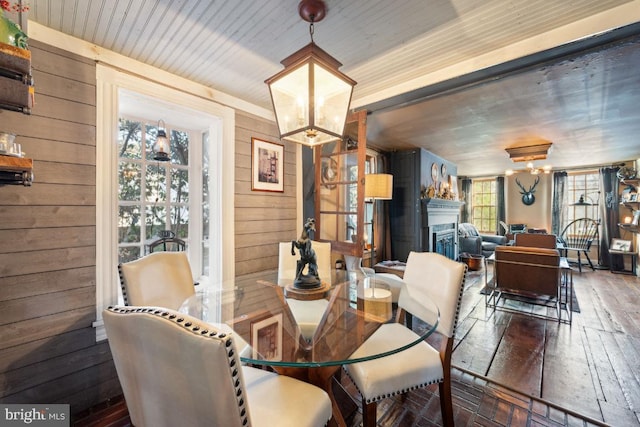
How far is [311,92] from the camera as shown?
1291mm

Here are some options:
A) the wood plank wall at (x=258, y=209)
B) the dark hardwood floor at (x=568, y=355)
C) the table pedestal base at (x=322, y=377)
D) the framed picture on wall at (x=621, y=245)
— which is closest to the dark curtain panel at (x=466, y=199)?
the framed picture on wall at (x=621, y=245)

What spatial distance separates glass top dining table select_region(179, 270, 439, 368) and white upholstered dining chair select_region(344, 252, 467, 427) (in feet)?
0.26

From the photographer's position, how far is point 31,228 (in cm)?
150

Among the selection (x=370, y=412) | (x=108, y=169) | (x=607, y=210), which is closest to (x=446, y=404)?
(x=370, y=412)

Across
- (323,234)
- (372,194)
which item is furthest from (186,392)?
(372,194)

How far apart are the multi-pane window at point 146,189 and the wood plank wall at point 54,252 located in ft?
1.84

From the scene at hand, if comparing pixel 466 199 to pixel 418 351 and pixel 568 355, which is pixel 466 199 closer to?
pixel 568 355

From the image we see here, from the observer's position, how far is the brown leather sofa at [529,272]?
3.06 m

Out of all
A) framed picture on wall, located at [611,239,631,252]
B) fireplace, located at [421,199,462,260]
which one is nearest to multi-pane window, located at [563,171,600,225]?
framed picture on wall, located at [611,239,631,252]

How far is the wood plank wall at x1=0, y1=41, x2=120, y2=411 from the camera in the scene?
4.79ft

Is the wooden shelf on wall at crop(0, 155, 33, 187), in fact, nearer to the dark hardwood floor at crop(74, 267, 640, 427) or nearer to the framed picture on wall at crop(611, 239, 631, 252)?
the dark hardwood floor at crop(74, 267, 640, 427)

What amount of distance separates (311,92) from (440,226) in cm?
460

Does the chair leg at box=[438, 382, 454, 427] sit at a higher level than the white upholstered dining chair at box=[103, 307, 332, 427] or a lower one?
lower

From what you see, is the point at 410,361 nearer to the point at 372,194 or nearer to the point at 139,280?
the point at 139,280
